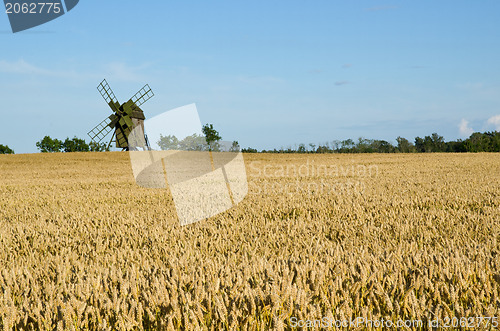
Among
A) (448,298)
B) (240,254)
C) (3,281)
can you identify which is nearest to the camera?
(448,298)

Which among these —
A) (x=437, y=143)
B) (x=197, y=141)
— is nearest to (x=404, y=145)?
(x=437, y=143)

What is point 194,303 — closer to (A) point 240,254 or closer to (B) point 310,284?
(B) point 310,284

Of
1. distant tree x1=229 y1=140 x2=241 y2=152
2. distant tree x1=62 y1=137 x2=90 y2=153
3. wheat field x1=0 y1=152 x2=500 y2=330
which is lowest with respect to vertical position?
wheat field x1=0 y1=152 x2=500 y2=330

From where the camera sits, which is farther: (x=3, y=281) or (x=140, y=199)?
(x=140, y=199)

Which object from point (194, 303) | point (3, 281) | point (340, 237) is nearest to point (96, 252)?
point (3, 281)

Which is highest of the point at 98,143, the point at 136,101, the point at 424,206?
the point at 136,101

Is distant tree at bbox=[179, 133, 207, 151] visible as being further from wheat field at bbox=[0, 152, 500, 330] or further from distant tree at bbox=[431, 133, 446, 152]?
distant tree at bbox=[431, 133, 446, 152]

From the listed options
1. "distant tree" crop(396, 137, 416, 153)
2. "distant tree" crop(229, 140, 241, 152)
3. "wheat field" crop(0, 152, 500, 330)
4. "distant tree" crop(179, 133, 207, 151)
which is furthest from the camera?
"distant tree" crop(396, 137, 416, 153)

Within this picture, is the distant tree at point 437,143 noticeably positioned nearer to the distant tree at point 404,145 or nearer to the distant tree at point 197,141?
the distant tree at point 404,145

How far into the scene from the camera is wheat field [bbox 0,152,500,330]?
2.19 m

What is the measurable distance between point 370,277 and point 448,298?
472 millimetres

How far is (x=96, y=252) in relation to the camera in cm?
434

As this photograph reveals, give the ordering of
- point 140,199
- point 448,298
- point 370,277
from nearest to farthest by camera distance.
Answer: point 448,298 → point 370,277 → point 140,199

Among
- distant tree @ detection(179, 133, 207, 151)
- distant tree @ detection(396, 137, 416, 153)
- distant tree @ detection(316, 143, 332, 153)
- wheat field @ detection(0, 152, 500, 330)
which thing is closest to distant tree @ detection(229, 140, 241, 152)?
distant tree @ detection(179, 133, 207, 151)
